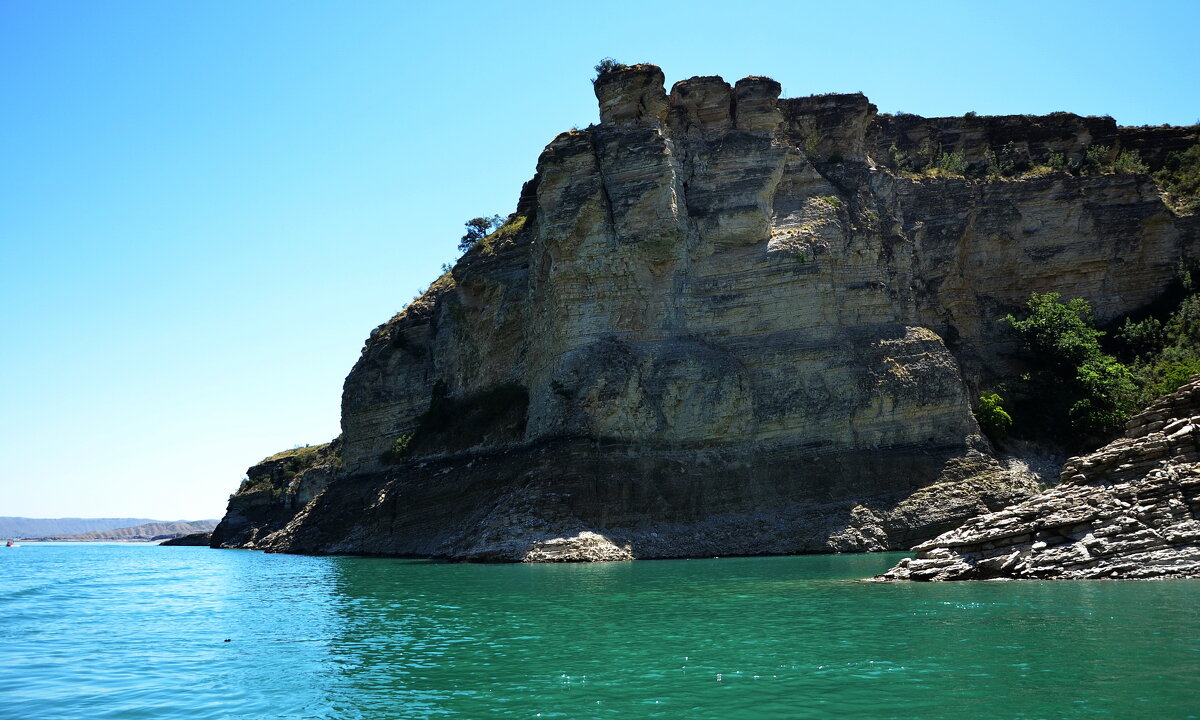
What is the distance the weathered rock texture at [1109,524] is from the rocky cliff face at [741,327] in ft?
52.5

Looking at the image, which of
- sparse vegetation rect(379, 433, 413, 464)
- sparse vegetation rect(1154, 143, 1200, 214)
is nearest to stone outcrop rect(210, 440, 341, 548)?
sparse vegetation rect(379, 433, 413, 464)

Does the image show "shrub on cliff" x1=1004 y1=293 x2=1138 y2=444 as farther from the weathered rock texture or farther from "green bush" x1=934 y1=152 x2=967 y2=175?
the weathered rock texture

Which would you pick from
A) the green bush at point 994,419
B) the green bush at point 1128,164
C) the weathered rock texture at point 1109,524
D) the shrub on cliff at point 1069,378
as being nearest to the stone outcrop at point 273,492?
the green bush at point 994,419

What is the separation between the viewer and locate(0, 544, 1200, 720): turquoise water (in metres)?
12.4

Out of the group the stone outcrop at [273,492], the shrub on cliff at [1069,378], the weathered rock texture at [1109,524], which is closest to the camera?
the weathered rock texture at [1109,524]

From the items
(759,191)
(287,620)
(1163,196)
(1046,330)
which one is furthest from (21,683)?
(1163,196)

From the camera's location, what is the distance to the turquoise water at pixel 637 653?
40.8 ft

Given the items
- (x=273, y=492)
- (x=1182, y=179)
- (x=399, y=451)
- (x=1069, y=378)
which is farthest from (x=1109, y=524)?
(x=273, y=492)

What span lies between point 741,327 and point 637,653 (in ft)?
106

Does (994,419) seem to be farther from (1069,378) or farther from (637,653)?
(637,653)

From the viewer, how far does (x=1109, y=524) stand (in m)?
23.3

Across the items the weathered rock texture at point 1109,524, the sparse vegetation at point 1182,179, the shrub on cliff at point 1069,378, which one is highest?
the sparse vegetation at point 1182,179

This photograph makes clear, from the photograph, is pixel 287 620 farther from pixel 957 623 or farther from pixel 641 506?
pixel 641 506

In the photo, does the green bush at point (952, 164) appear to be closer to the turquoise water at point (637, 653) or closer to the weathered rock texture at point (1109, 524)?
the weathered rock texture at point (1109, 524)
